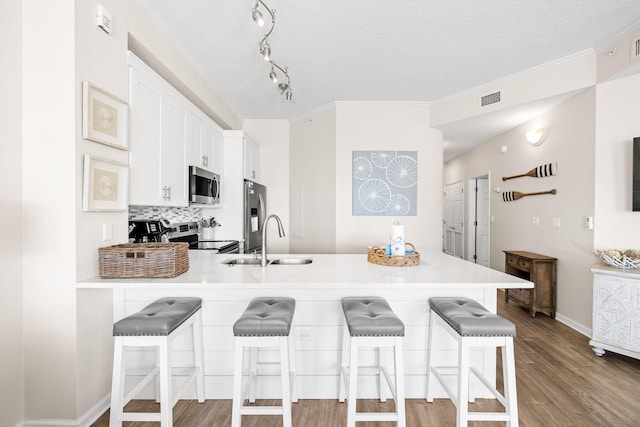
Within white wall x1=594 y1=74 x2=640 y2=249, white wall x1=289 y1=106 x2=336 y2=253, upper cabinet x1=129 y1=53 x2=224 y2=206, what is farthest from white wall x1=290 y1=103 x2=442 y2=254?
upper cabinet x1=129 y1=53 x2=224 y2=206

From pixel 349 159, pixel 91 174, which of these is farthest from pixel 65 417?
pixel 349 159

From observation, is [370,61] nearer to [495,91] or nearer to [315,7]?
[315,7]

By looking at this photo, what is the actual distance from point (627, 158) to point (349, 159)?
9.32 ft

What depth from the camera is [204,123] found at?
3332 mm

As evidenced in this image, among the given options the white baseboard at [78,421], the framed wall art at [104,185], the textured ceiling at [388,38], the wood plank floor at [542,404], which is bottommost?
the wood plank floor at [542,404]

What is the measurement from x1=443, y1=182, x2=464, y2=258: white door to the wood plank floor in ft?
12.7

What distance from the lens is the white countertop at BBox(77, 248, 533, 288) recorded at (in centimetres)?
162

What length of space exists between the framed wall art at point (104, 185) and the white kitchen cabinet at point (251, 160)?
2.20m

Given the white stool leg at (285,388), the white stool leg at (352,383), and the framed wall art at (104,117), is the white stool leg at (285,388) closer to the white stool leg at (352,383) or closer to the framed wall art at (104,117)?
the white stool leg at (352,383)

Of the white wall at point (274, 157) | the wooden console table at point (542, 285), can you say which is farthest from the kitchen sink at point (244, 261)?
the wooden console table at point (542, 285)

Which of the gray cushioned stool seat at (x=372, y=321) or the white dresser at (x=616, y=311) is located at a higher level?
the gray cushioned stool seat at (x=372, y=321)

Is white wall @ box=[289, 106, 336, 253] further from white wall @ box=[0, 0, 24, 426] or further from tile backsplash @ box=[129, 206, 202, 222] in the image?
white wall @ box=[0, 0, 24, 426]

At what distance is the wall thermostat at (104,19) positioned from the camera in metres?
1.76

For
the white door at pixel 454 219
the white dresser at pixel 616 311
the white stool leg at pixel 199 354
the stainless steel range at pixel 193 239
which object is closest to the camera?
the white stool leg at pixel 199 354
